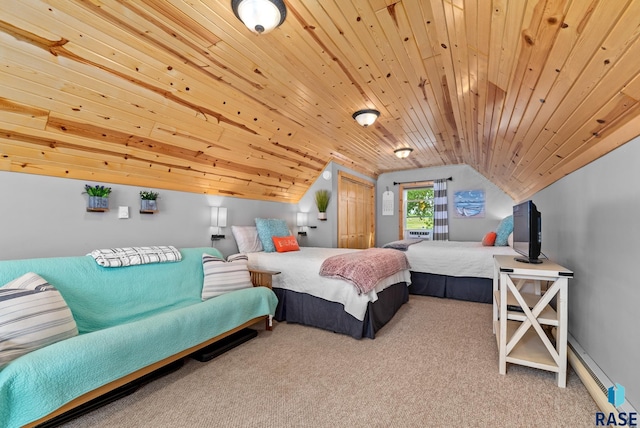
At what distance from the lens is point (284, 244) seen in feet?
13.2

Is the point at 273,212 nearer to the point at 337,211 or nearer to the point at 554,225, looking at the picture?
the point at 337,211

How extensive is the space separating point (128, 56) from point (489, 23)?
7.13ft

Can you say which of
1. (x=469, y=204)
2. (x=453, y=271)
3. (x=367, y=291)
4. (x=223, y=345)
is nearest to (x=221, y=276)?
(x=223, y=345)

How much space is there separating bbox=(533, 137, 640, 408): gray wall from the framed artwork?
11.5 ft

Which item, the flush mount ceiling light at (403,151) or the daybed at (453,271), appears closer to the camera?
the daybed at (453,271)

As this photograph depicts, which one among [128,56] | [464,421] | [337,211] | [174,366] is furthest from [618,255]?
[337,211]

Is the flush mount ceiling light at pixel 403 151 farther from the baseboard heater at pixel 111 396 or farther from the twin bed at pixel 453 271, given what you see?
the baseboard heater at pixel 111 396

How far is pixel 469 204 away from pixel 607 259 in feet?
14.7

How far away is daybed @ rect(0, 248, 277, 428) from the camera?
1.36m

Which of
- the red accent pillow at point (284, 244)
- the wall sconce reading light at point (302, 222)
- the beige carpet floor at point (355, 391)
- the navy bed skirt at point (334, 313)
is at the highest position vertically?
the wall sconce reading light at point (302, 222)

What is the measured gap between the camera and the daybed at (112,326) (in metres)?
1.36

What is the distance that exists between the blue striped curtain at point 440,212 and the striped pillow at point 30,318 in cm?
604

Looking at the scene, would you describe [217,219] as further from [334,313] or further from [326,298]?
[334,313]

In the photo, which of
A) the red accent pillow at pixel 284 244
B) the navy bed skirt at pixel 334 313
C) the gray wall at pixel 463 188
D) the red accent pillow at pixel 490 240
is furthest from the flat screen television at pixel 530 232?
the gray wall at pixel 463 188
